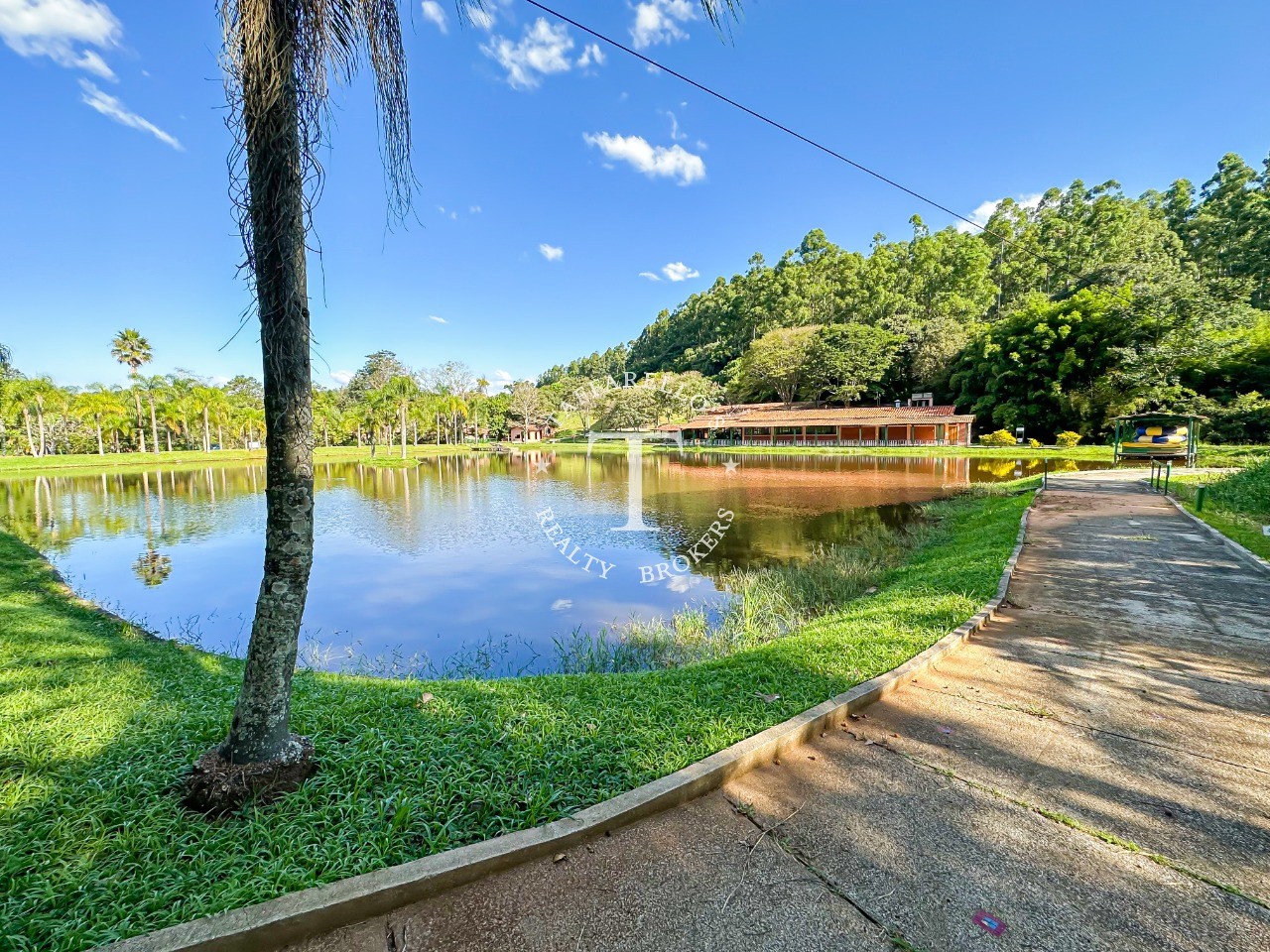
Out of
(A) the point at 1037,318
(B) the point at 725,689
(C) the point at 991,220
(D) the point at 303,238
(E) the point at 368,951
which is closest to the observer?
(E) the point at 368,951

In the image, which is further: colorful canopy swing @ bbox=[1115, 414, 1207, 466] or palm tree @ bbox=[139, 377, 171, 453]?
palm tree @ bbox=[139, 377, 171, 453]

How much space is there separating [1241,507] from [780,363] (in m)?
45.1

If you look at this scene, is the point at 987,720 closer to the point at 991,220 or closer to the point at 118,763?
the point at 118,763

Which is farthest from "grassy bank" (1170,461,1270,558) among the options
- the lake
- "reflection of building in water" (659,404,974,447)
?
"reflection of building in water" (659,404,974,447)

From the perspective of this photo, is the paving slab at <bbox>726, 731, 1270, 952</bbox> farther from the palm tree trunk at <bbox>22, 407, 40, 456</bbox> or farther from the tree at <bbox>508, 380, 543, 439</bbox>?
the tree at <bbox>508, 380, 543, 439</bbox>

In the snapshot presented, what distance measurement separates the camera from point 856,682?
3551mm

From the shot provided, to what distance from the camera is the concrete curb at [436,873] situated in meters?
1.59

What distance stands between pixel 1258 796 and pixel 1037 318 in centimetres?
4412

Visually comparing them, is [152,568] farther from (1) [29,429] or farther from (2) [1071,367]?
(1) [29,429]

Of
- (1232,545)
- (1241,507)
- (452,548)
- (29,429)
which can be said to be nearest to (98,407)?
(29,429)

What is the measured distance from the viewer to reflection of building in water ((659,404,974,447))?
3991 centimetres

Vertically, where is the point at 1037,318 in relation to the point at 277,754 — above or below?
above

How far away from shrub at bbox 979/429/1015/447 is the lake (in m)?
13.2

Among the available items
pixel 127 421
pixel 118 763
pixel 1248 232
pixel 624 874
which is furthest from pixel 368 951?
pixel 127 421
